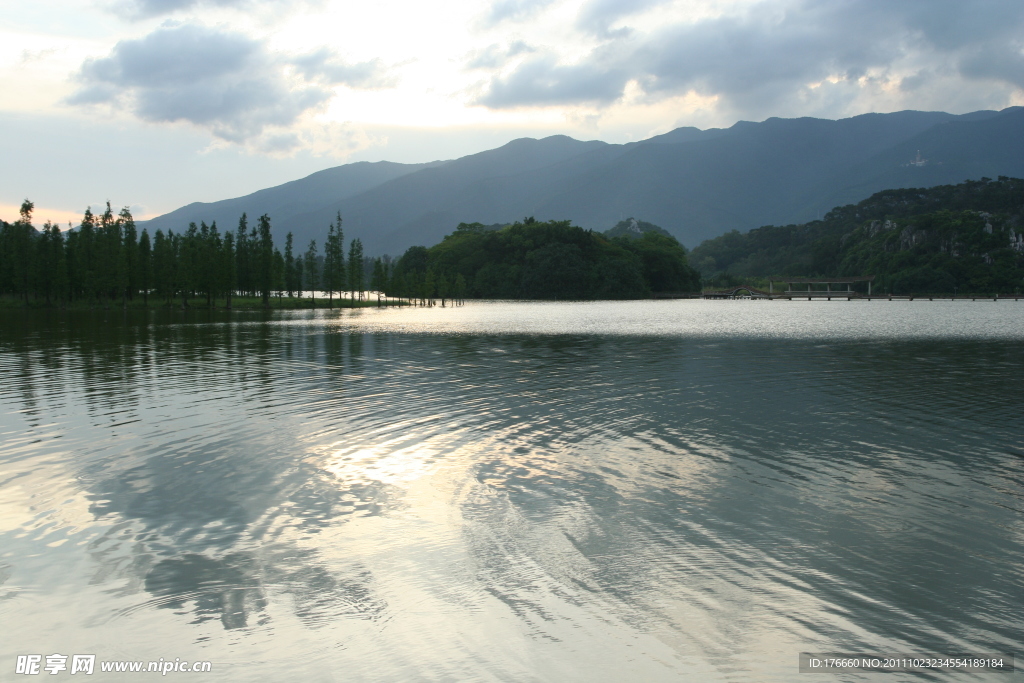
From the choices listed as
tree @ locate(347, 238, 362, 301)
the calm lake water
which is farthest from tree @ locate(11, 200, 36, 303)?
the calm lake water

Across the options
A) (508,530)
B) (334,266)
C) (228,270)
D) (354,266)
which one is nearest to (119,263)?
(228,270)

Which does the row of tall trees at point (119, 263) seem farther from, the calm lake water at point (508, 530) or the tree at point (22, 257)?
the calm lake water at point (508, 530)

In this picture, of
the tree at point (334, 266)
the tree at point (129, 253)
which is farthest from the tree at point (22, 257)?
the tree at point (334, 266)

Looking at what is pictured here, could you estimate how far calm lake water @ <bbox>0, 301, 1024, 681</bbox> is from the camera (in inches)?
324

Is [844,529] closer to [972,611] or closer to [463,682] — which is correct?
[972,611]

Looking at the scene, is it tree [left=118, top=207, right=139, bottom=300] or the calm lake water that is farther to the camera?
tree [left=118, top=207, right=139, bottom=300]

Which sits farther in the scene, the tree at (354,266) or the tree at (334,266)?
the tree at (354,266)

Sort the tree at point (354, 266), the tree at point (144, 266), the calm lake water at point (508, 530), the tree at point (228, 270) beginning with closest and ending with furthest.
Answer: the calm lake water at point (508, 530) < the tree at point (144, 266) < the tree at point (228, 270) < the tree at point (354, 266)

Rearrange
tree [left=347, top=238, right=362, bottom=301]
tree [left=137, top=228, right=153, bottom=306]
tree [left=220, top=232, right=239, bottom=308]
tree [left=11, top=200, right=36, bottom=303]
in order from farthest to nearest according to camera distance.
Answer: tree [left=347, top=238, right=362, bottom=301], tree [left=220, top=232, right=239, bottom=308], tree [left=137, top=228, right=153, bottom=306], tree [left=11, top=200, right=36, bottom=303]

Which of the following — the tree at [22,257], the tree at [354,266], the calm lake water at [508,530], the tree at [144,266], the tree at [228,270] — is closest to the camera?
the calm lake water at [508,530]

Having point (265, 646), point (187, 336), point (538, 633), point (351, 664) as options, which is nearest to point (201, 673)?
point (265, 646)

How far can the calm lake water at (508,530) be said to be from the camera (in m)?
8.24

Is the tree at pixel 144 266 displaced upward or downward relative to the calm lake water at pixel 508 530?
upward

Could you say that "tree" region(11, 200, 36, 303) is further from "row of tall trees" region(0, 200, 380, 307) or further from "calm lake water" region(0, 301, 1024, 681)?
Result: "calm lake water" region(0, 301, 1024, 681)
